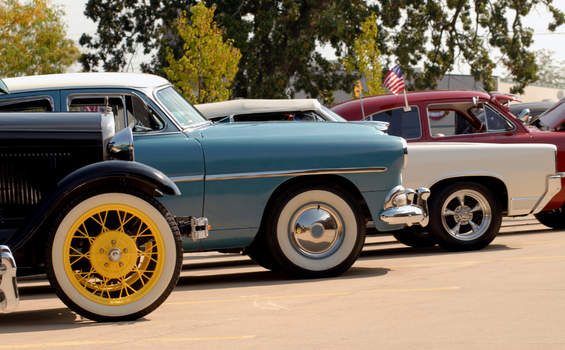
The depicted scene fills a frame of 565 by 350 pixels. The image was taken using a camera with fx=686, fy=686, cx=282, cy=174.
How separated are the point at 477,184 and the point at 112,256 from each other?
15.6 feet

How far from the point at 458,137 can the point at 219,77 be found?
13.5 m

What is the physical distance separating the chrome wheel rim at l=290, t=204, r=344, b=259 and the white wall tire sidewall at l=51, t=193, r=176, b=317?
5.75 ft

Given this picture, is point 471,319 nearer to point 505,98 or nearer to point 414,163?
point 414,163

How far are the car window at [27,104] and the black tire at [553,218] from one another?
7.11m

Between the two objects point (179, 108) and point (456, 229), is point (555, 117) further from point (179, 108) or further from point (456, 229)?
point (179, 108)

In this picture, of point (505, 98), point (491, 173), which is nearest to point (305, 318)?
point (491, 173)

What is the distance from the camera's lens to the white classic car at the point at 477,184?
7656 mm

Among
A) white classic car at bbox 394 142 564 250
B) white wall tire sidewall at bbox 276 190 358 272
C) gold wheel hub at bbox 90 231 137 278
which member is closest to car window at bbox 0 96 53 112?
gold wheel hub at bbox 90 231 137 278

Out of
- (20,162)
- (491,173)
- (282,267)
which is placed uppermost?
(20,162)

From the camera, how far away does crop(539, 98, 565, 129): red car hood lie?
33.6ft

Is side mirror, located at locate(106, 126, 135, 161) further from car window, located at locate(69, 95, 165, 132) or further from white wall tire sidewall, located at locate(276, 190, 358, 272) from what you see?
white wall tire sidewall, located at locate(276, 190, 358, 272)

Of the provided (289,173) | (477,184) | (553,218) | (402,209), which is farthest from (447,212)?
(553,218)

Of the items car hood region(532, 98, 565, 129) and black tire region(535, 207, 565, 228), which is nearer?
black tire region(535, 207, 565, 228)

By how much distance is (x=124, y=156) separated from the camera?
456cm
